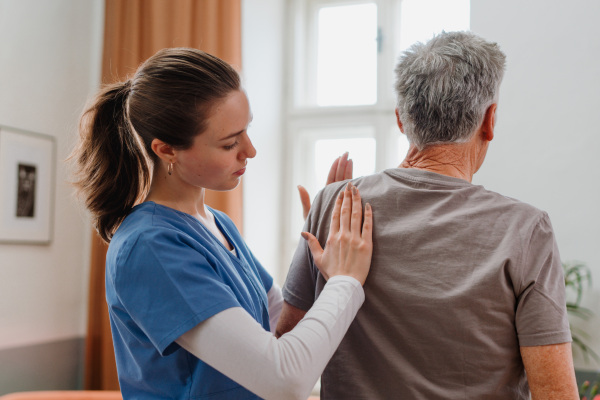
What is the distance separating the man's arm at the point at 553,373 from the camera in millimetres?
1065

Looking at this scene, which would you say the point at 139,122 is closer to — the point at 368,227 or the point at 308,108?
the point at 368,227

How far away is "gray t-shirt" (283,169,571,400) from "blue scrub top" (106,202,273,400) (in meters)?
0.28

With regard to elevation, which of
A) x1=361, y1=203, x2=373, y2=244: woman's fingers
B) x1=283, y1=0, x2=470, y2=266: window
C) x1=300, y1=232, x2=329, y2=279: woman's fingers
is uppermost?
x1=283, y1=0, x2=470, y2=266: window

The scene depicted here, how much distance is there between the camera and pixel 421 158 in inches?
48.9

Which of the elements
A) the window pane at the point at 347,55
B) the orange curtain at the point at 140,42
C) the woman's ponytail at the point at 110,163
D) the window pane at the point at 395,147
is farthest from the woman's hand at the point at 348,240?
the window pane at the point at 347,55

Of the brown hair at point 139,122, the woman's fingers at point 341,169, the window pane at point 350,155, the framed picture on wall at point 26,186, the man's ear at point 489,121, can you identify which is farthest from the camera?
the window pane at point 350,155

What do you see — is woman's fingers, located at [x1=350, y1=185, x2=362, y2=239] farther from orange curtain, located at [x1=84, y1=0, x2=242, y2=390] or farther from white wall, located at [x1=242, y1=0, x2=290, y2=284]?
white wall, located at [x1=242, y1=0, x2=290, y2=284]

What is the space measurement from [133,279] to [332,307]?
1.20ft

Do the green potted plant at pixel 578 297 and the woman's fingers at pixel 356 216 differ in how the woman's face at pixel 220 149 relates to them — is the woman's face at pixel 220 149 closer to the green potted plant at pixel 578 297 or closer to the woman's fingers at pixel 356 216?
the woman's fingers at pixel 356 216

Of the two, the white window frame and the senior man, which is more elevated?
the white window frame

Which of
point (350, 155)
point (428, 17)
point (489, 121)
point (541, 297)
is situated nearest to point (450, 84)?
point (489, 121)

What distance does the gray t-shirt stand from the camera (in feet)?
3.58

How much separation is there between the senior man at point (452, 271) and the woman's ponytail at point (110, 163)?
443mm

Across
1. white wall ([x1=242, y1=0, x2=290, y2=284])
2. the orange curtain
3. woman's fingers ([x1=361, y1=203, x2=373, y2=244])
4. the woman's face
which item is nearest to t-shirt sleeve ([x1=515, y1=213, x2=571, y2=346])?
woman's fingers ([x1=361, y1=203, x2=373, y2=244])
